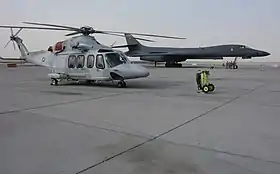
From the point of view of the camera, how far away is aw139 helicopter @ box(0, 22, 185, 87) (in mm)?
10977

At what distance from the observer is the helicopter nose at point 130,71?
35.2 feet

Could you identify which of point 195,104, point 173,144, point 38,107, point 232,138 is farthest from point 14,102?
point 232,138

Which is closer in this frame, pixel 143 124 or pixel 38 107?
pixel 143 124

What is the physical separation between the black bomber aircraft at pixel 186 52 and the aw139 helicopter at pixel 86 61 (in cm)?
1933

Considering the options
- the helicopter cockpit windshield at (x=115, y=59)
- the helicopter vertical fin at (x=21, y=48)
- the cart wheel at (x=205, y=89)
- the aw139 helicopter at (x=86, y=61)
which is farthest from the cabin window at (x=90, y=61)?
the helicopter vertical fin at (x=21, y=48)

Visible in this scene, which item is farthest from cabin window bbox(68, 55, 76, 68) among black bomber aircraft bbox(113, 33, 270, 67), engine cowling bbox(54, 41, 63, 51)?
black bomber aircraft bbox(113, 33, 270, 67)

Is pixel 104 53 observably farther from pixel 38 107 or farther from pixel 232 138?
pixel 232 138

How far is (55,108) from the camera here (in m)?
6.34

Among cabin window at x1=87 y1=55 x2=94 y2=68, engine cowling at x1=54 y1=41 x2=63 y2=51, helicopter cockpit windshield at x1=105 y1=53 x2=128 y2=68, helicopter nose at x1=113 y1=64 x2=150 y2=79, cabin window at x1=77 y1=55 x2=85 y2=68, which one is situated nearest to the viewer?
helicopter nose at x1=113 y1=64 x2=150 y2=79

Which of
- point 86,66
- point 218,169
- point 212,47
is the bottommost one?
point 218,169

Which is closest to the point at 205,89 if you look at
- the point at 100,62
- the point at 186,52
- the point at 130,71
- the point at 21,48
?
the point at 130,71

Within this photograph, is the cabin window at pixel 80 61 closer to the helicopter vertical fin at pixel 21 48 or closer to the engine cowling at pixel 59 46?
the engine cowling at pixel 59 46

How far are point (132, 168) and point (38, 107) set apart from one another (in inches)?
168

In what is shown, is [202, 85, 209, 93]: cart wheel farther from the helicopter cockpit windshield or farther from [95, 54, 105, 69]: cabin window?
[95, 54, 105, 69]: cabin window
